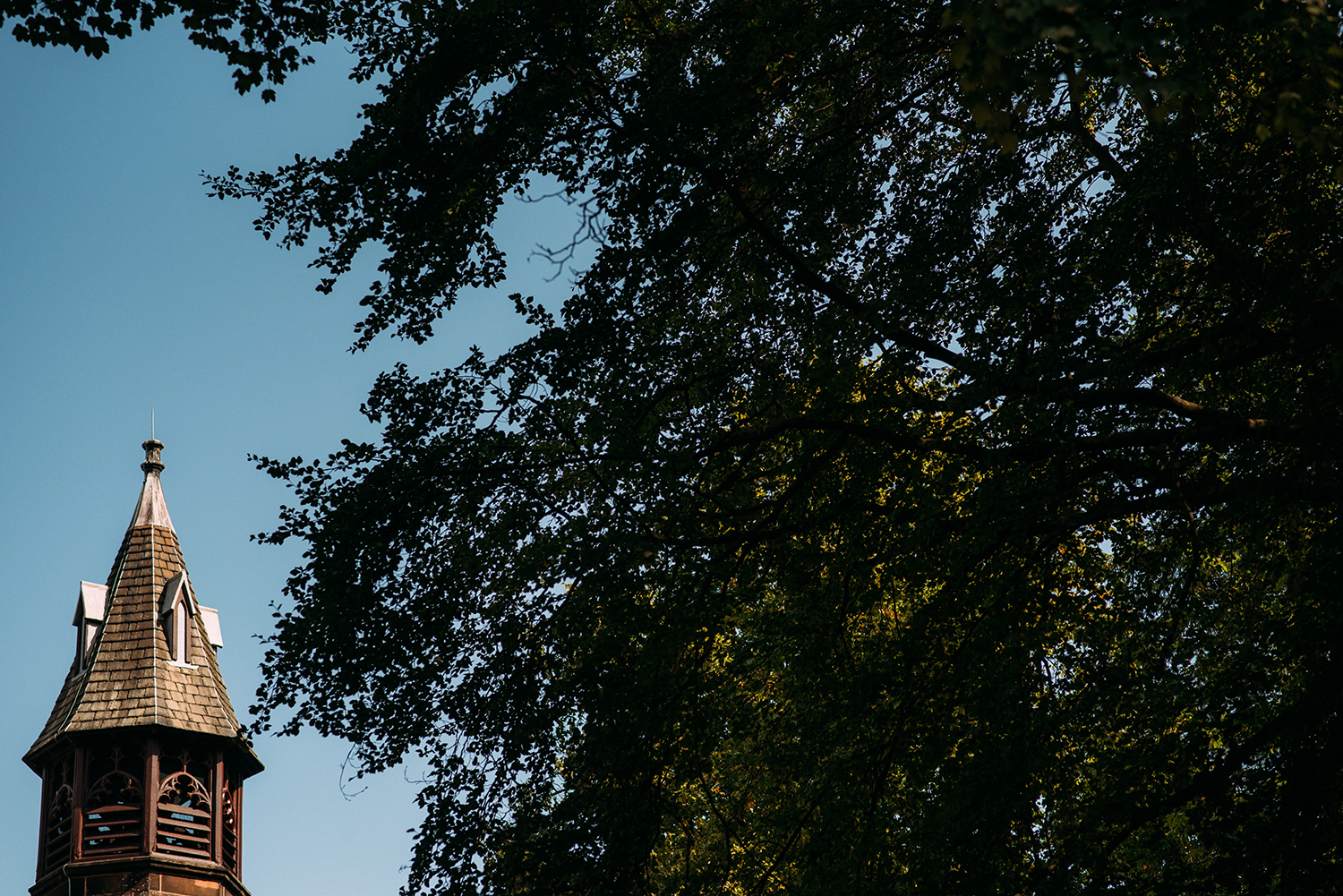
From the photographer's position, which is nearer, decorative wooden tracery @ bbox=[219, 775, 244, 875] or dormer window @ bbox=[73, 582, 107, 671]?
decorative wooden tracery @ bbox=[219, 775, 244, 875]

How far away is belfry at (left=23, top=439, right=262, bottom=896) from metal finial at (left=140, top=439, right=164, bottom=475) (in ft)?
7.86

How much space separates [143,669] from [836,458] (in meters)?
23.8

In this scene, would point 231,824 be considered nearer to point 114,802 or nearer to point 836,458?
point 114,802

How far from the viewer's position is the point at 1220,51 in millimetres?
9641

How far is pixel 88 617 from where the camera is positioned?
103ft

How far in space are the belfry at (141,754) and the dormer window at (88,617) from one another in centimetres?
4

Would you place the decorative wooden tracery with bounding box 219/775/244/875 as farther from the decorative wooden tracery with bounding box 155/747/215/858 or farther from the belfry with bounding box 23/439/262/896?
the decorative wooden tracery with bounding box 155/747/215/858

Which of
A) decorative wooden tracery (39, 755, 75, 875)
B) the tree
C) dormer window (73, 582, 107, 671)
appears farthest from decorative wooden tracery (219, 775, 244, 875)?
the tree

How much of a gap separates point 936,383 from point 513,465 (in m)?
4.21

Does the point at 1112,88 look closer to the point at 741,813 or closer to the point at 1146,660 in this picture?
the point at 1146,660

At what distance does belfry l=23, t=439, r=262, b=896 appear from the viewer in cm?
2730

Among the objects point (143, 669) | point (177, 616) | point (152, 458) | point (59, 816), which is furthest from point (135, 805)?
point (152, 458)

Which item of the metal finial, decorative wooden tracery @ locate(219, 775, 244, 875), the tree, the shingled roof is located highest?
the metal finial

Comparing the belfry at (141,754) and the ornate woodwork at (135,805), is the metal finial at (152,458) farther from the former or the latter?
the ornate woodwork at (135,805)
